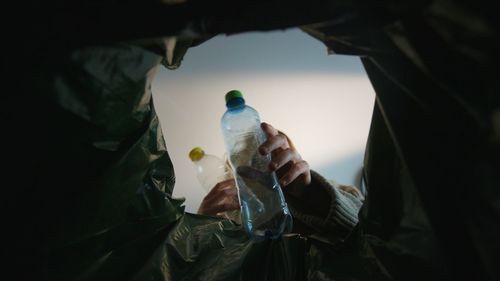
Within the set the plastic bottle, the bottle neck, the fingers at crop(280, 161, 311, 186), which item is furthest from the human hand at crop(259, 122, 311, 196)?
the plastic bottle

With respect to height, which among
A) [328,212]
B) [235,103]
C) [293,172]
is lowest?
[328,212]

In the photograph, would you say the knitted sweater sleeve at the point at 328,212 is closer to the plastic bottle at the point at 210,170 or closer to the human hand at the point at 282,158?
the human hand at the point at 282,158

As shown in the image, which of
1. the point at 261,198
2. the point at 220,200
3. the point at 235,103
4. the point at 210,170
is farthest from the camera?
the point at 210,170

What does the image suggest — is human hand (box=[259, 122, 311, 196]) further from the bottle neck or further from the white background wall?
the white background wall

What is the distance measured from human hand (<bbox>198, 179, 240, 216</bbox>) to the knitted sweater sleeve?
21 centimetres

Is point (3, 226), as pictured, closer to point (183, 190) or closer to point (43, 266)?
point (43, 266)

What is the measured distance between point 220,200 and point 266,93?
1.68ft

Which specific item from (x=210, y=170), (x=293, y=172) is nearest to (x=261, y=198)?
(x=293, y=172)

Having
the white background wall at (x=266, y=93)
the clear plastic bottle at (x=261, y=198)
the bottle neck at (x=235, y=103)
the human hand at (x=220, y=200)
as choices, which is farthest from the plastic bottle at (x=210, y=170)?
the bottle neck at (x=235, y=103)

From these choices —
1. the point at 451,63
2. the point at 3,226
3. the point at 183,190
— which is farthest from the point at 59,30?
the point at 183,190

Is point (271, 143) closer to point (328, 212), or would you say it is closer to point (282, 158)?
point (282, 158)

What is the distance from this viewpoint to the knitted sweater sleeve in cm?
60

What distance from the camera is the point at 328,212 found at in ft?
2.26

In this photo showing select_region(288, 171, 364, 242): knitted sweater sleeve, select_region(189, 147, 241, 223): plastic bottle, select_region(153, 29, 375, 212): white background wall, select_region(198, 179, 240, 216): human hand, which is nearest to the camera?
select_region(288, 171, 364, 242): knitted sweater sleeve
